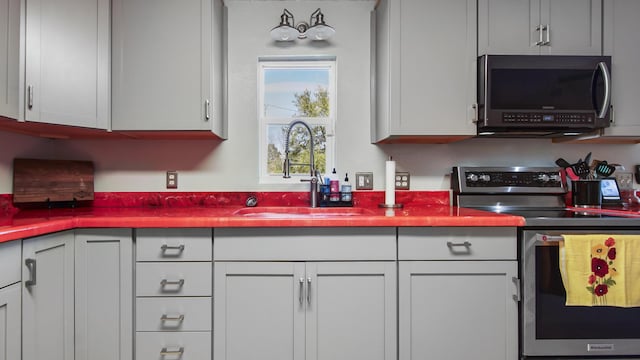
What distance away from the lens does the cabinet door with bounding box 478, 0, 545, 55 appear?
1877 mm

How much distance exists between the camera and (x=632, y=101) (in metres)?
1.90

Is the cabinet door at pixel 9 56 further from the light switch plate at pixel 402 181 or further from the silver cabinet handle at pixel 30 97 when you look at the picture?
the light switch plate at pixel 402 181

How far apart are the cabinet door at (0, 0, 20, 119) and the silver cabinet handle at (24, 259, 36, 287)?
616 millimetres

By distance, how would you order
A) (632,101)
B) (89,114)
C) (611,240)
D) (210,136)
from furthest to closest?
(210,136)
(632,101)
(89,114)
(611,240)

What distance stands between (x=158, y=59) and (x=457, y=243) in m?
1.74

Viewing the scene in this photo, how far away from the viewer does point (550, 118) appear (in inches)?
72.4

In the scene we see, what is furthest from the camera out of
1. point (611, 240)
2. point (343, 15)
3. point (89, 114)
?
point (343, 15)

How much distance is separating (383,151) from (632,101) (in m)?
1.35

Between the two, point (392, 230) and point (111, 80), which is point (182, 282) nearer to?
A: point (392, 230)

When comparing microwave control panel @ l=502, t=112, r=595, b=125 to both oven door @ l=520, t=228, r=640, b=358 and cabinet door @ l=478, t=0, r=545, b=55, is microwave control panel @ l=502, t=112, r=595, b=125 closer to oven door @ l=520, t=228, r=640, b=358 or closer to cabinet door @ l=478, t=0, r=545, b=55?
cabinet door @ l=478, t=0, r=545, b=55

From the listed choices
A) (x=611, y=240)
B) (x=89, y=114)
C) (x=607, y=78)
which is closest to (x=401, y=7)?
(x=607, y=78)

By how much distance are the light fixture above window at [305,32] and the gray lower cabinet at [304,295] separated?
123 centimetres

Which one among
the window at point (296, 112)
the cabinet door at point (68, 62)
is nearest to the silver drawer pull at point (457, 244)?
the window at point (296, 112)

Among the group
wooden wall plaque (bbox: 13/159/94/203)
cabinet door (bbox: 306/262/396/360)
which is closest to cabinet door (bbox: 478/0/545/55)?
cabinet door (bbox: 306/262/396/360)
